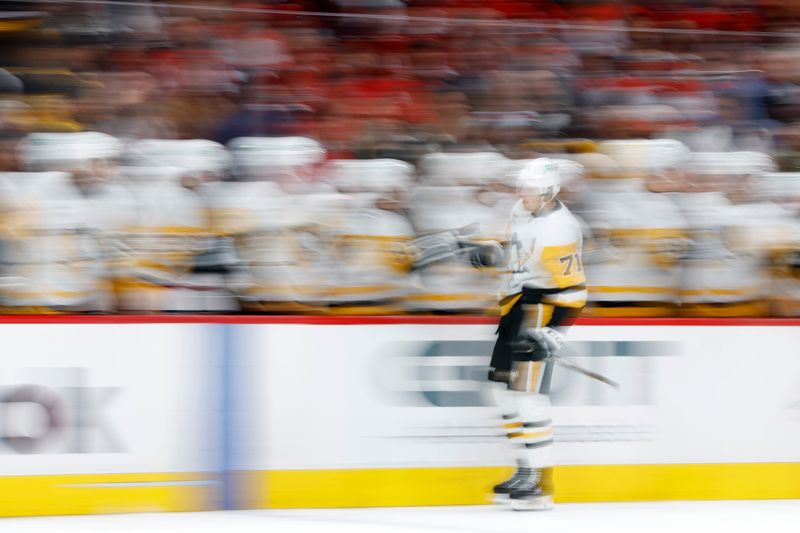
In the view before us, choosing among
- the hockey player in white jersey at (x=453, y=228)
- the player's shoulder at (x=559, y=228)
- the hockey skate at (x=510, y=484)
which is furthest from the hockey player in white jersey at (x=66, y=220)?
the hockey skate at (x=510, y=484)

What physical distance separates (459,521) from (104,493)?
1.57 m

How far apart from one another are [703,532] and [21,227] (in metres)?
3.25

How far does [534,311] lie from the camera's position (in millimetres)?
5395

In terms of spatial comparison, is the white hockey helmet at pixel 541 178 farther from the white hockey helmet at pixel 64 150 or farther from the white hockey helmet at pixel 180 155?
the white hockey helmet at pixel 64 150

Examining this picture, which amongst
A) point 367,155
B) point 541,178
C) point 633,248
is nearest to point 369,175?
point 367,155

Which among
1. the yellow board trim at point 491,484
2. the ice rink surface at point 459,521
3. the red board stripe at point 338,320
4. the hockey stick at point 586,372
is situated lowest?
the ice rink surface at point 459,521

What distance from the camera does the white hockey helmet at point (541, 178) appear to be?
5340mm

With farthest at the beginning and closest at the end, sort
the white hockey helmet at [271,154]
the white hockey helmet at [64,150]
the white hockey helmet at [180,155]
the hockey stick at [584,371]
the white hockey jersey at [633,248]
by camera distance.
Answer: the white hockey jersey at [633,248]
the hockey stick at [584,371]
the white hockey helmet at [271,154]
the white hockey helmet at [180,155]
the white hockey helmet at [64,150]

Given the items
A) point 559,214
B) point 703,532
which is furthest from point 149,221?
point 703,532

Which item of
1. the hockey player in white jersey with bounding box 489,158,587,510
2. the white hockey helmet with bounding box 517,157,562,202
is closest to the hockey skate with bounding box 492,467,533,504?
the hockey player in white jersey with bounding box 489,158,587,510

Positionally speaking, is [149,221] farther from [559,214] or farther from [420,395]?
[559,214]

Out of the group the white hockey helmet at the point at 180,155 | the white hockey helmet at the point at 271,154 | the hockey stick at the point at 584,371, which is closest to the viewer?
the white hockey helmet at the point at 180,155

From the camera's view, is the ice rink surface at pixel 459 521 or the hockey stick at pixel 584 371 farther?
the hockey stick at pixel 584 371

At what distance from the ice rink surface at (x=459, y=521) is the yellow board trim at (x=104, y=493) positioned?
0.15ft
